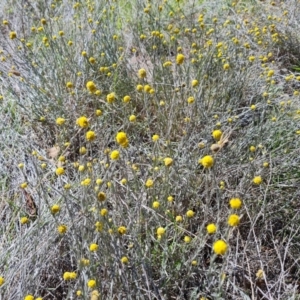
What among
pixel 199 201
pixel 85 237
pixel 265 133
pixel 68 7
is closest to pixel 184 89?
pixel 265 133

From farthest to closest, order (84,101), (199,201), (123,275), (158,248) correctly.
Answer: (84,101) < (199,201) < (158,248) < (123,275)

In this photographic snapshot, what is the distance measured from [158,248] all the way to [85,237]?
1.04ft

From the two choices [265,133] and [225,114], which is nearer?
[265,133]

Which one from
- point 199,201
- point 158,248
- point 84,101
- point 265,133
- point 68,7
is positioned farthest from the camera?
point 68,7

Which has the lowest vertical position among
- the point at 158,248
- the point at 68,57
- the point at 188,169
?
the point at 158,248

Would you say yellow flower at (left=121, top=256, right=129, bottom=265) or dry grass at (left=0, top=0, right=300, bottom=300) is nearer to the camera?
yellow flower at (left=121, top=256, right=129, bottom=265)

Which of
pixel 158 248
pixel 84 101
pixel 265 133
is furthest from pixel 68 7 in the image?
pixel 158 248

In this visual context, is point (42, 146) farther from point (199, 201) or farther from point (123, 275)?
point (123, 275)

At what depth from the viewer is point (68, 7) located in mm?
3574

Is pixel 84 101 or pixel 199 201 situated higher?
pixel 84 101

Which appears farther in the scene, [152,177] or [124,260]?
[152,177]

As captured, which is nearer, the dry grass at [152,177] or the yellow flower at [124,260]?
the yellow flower at [124,260]

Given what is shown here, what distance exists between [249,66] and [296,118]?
24.4 inches

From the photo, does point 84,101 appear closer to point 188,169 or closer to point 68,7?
point 188,169
